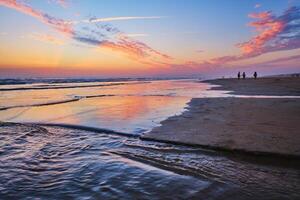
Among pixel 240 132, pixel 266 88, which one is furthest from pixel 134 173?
pixel 266 88

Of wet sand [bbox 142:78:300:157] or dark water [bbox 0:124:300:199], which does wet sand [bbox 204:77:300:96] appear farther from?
dark water [bbox 0:124:300:199]

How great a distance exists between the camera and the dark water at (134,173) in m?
4.29

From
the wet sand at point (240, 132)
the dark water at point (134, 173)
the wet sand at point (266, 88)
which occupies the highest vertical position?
the wet sand at point (266, 88)

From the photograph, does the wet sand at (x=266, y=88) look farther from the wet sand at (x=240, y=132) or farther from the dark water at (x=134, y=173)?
the dark water at (x=134, y=173)

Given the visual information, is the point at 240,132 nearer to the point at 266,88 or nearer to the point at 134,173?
the point at 134,173

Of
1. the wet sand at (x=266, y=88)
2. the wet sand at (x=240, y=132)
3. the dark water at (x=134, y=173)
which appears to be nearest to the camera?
the dark water at (x=134, y=173)

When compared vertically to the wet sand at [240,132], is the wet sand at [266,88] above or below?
above

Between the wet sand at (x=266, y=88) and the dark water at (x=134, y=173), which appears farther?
the wet sand at (x=266, y=88)

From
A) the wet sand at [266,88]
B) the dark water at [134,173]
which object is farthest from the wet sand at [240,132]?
the wet sand at [266,88]

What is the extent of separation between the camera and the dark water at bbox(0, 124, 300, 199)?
4289mm

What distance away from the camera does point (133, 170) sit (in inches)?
212

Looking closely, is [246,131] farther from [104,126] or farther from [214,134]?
[104,126]

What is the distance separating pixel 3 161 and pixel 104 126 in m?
4.50

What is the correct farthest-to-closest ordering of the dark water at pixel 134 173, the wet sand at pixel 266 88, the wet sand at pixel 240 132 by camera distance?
the wet sand at pixel 266 88, the wet sand at pixel 240 132, the dark water at pixel 134 173
